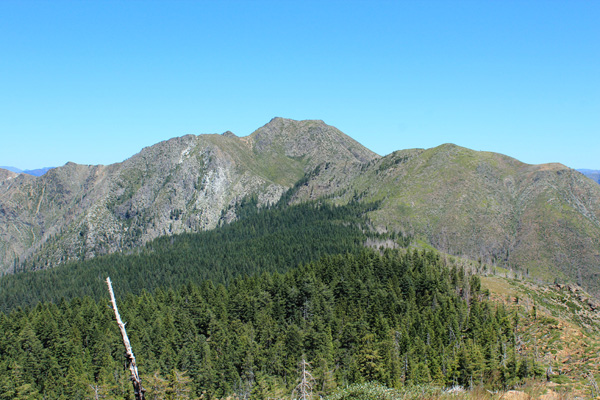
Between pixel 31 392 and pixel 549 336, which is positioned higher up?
pixel 549 336

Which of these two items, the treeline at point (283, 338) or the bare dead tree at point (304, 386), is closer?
the bare dead tree at point (304, 386)

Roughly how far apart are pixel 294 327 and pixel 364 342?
14.3 meters

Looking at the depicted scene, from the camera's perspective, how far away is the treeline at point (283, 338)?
214 feet

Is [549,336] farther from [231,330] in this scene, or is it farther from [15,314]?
[15,314]

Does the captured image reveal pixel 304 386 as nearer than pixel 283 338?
Yes

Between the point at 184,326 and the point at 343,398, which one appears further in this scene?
the point at 184,326

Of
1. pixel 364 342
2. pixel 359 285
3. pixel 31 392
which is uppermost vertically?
pixel 359 285

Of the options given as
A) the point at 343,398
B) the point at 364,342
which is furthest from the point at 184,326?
the point at 343,398

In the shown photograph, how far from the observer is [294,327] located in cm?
7975

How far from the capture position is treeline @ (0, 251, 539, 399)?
65.4 metres

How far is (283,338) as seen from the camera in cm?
8281

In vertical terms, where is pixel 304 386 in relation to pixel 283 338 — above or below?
above

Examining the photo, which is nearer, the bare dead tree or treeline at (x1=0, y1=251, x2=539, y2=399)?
the bare dead tree

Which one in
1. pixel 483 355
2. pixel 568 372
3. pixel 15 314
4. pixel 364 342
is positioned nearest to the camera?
pixel 568 372
